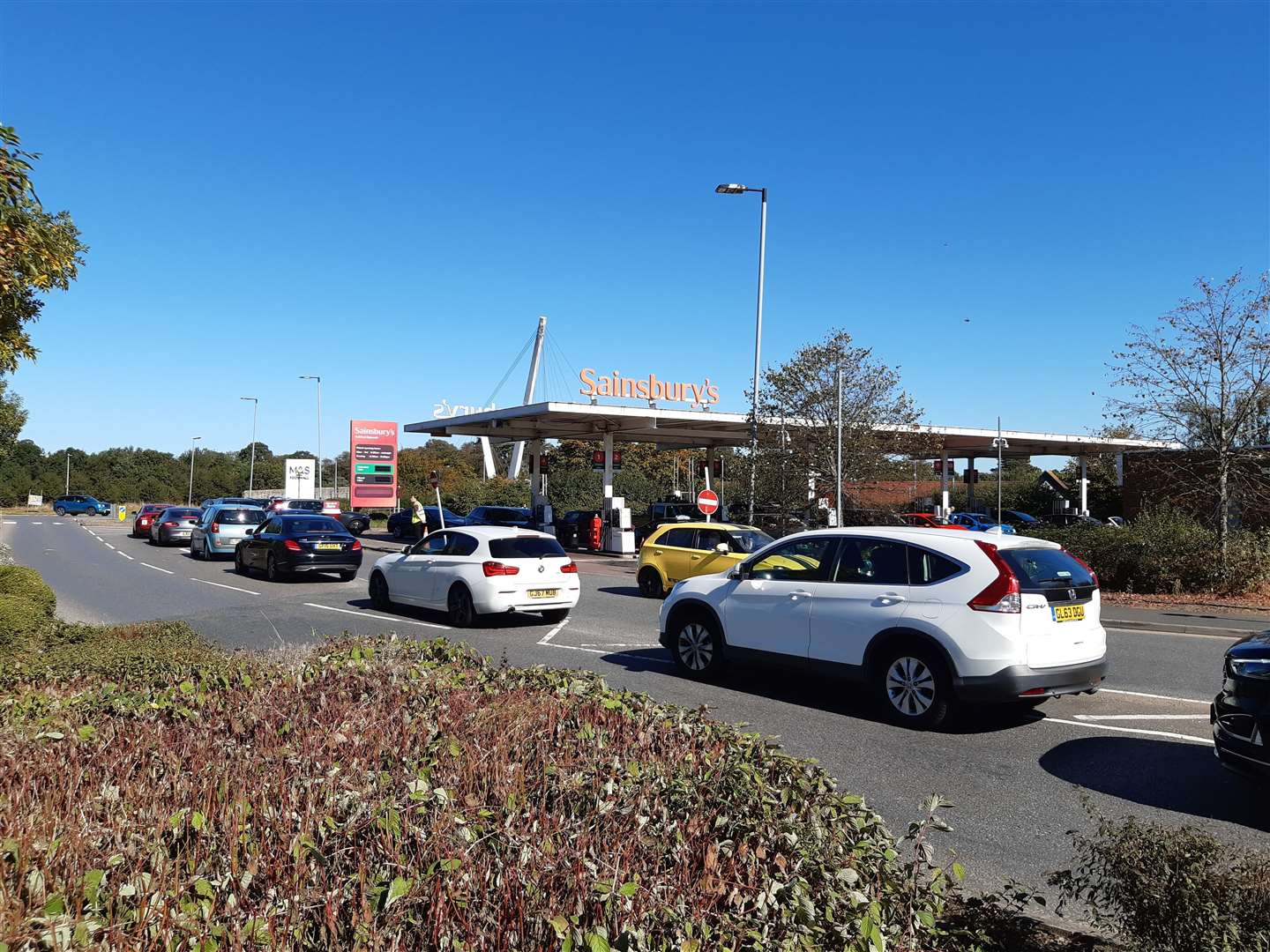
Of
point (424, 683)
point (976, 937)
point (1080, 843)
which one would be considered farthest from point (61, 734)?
point (1080, 843)

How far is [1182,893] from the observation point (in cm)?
295

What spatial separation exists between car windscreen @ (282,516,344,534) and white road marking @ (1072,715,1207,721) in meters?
17.6

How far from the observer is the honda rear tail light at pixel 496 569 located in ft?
45.3

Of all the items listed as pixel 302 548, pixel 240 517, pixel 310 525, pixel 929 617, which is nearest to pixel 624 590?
pixel 302 548

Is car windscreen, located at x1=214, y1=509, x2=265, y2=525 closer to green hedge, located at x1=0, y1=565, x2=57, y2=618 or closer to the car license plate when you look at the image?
green hedge, located at x1=0, y1=565, x2=57, y2=618

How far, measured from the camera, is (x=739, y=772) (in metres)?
3.64

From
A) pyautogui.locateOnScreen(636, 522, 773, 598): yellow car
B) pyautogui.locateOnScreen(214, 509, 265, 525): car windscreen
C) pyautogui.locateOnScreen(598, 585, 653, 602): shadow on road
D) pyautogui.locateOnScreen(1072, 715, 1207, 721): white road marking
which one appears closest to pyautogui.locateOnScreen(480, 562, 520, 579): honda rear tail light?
pyautogui.locateOnScreen(636, 522, 773, 598): yellow car

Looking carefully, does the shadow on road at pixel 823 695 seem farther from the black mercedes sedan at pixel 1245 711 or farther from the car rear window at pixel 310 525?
the car rear window at pixel 310 525

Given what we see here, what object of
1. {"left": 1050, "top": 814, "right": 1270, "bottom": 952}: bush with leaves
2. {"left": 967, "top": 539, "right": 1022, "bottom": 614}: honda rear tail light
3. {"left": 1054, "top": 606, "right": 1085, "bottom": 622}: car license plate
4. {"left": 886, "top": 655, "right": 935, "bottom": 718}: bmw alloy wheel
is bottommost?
{"left": 886, "top": 655, "right": 935, "bottom": 718}: bmw alloy wheel

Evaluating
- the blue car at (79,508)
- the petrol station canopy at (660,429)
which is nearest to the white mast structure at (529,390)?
the petrol station canopy at (660,429)

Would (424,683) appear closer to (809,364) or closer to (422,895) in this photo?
(422,895)

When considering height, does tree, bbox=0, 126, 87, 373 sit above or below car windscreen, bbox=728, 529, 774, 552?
above

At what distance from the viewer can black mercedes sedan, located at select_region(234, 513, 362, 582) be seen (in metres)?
21.0

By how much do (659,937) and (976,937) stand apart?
4.29ft
